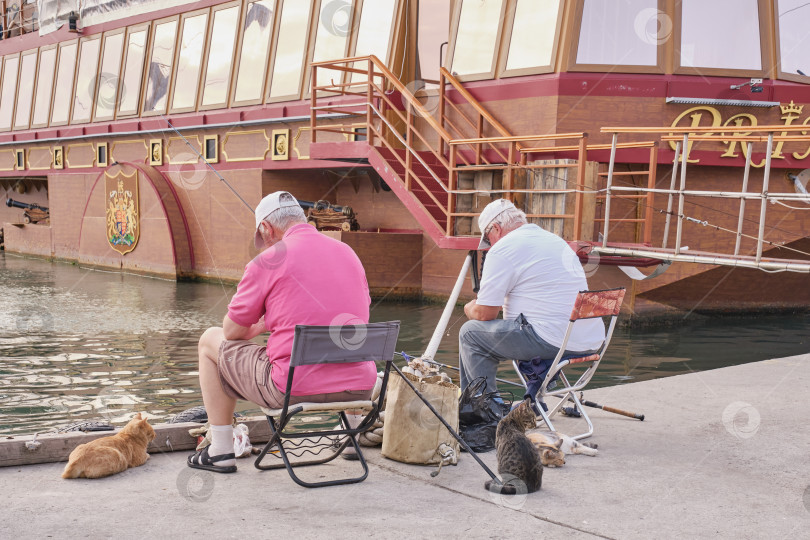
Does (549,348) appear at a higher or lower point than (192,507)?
higher

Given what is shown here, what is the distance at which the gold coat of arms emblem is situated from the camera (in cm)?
1805

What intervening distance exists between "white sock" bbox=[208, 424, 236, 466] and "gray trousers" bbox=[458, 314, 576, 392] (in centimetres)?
145

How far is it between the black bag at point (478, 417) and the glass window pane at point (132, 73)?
16.0m

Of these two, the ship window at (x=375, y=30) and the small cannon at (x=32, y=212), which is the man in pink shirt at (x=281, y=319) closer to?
the ship window at (x=375, y=30)

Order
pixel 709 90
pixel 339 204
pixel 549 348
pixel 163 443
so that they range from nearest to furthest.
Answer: pixel 163 443 → pixel 549 348 → pixel 709 90 → pixel 339 204

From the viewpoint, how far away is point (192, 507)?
3564 millimetres

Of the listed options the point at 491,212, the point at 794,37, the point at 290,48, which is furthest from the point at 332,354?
the point at 290,48

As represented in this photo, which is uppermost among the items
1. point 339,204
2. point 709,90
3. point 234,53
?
point 234,53

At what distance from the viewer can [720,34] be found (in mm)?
10906

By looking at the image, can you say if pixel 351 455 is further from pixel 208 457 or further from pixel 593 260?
pixel 593 260

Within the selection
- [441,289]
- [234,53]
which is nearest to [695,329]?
[441,289]

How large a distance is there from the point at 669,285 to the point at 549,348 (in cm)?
707

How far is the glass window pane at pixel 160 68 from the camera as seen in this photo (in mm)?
18130

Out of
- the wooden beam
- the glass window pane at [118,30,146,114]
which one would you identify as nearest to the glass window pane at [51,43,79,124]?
the glass window pane at [118,30,146,114]
